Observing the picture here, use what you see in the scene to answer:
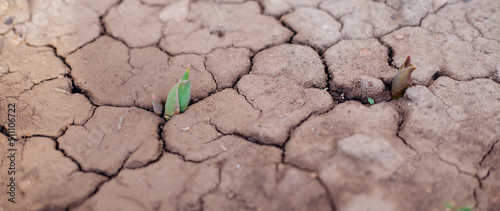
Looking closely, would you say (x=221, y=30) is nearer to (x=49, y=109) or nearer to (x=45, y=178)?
(x=49, y=109)

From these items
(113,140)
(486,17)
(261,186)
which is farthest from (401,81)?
(113,140)

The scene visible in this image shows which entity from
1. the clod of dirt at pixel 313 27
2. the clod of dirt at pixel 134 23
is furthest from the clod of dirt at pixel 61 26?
the clod of dirt at pixel 313 27

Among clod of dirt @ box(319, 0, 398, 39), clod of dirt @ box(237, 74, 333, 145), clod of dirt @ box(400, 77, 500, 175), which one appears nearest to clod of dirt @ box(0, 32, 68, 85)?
clod of dirt @ box(237, 74, 333, 145)

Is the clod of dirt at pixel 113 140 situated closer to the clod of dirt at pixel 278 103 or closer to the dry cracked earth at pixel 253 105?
the dry cracked earth at pixel 253 105

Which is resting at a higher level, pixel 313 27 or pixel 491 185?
pixel 313 27

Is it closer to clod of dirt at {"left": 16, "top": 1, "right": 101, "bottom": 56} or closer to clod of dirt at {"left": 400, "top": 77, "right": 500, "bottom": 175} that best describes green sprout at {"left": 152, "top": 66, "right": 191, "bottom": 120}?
clod of dirt at {"left": 16, "top": 1, "right": 101, "bottom": 56}

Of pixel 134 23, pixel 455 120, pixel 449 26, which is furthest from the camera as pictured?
pixel 134 23

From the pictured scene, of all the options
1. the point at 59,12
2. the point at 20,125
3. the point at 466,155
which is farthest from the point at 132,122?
the point at 466,155
